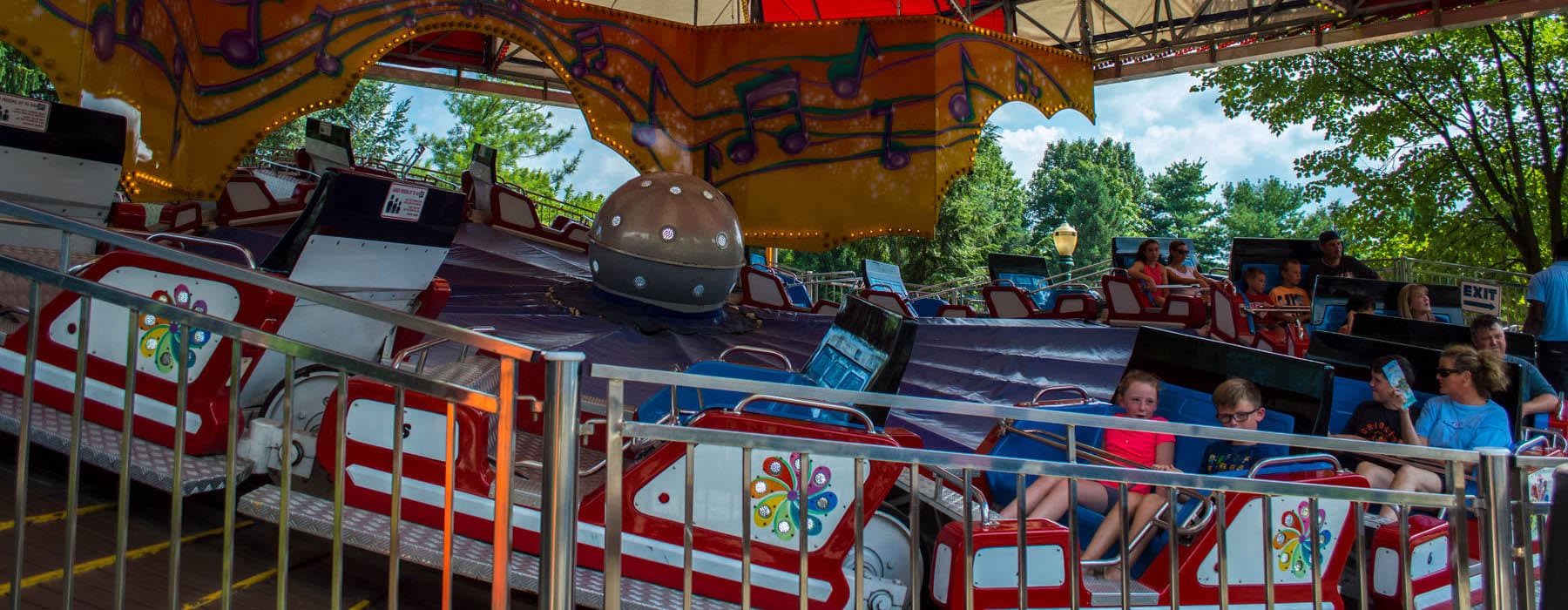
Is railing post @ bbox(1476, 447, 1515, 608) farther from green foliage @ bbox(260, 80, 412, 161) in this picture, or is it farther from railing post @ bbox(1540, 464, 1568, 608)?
green foliage @ bbox(260, 80, 412, 161)

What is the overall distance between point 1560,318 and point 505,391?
7142 mm

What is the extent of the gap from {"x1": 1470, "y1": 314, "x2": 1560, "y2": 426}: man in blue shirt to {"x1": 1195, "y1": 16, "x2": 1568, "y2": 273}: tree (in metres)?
13.7

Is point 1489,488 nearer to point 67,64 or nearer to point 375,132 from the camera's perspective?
point 67,64

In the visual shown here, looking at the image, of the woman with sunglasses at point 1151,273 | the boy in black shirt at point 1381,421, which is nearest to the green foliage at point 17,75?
the woman with sunglasses at point 1151,273

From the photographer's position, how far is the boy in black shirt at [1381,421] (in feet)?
14.7

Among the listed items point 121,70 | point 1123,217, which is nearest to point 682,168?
point 121,70

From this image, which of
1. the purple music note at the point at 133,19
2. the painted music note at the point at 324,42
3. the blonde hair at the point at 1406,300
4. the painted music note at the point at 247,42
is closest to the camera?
the blonde hair at the point at 1406,300

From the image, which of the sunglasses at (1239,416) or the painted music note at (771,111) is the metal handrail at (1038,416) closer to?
the sunglasses at (1239,416)

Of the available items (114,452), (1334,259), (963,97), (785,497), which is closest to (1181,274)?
(1334,259)

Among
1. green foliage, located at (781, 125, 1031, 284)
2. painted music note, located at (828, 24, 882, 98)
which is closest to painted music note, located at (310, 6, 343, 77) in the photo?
painted music note, located at (828, 24, 882, 98)

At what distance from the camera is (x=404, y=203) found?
14.8 feet

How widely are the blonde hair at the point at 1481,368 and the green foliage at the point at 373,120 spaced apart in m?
35.4

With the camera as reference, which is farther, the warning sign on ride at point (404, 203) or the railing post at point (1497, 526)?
the warning sign on ride at point (404, 203)

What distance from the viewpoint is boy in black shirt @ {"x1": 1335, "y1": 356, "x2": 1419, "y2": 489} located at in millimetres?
4488
